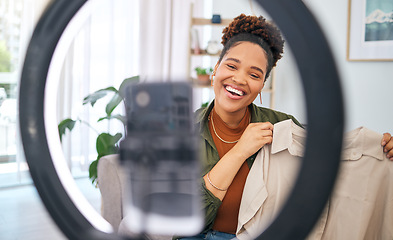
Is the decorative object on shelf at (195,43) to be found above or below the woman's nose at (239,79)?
above

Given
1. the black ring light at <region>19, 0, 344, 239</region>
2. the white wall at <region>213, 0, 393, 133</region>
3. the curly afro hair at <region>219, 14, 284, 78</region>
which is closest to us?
the black ring light at <region>19, 0, 344, 239</region>

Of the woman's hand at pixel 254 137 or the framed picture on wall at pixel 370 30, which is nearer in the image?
the woman's hand at pixel 254 137

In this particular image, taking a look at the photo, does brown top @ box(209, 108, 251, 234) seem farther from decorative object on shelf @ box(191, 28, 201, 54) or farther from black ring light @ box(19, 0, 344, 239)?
decorative object on shelf @ box(191, 28, 201, 54)

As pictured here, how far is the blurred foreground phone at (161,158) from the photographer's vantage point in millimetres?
186

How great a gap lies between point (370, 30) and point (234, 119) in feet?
5.58

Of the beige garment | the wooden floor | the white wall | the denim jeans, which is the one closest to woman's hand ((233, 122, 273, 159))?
the beige garment

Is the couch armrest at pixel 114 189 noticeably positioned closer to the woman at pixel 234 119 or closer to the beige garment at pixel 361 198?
the woman at pixel 234 119

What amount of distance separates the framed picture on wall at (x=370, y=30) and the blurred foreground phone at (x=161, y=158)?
2.10 meters

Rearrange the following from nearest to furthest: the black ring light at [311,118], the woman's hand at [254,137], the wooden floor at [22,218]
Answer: the black ring light at [311,118]
the woman's hand at [254,137]
the wooden floor at [22,218]

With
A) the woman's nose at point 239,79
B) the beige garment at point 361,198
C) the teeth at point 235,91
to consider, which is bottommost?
the beige garment at point 361,198

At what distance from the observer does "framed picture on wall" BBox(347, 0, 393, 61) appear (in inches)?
77.1

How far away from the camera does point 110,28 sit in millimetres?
2682

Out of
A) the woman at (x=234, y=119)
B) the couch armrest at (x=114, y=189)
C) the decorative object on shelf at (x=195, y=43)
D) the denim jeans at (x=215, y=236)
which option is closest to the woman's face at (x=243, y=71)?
the woman at (x=234, y=119)

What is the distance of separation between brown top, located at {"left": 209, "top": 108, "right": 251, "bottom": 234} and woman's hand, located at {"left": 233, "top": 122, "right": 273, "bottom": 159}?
79mm
